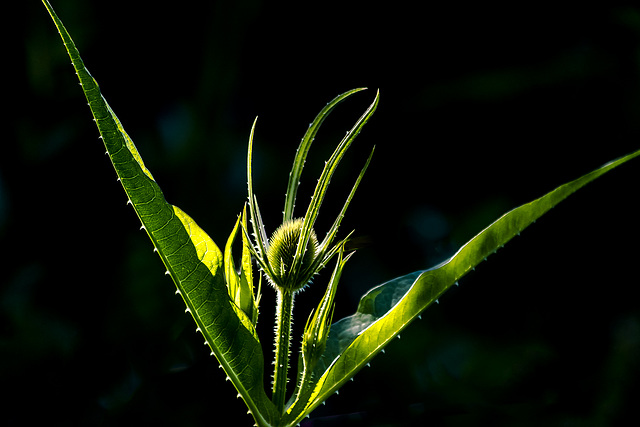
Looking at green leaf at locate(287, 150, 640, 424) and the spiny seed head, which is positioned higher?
the spiny seed head

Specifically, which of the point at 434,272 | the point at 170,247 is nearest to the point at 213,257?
the point at 170,247

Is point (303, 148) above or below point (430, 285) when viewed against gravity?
above

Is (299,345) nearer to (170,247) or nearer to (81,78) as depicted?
(170,247)

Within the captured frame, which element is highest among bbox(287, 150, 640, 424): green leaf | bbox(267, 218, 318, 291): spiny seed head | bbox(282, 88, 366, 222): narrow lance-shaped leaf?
bbox(282, 88, 366, 222): narrow lance-shaped leaf

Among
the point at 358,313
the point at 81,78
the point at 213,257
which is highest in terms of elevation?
the point at 81,78
